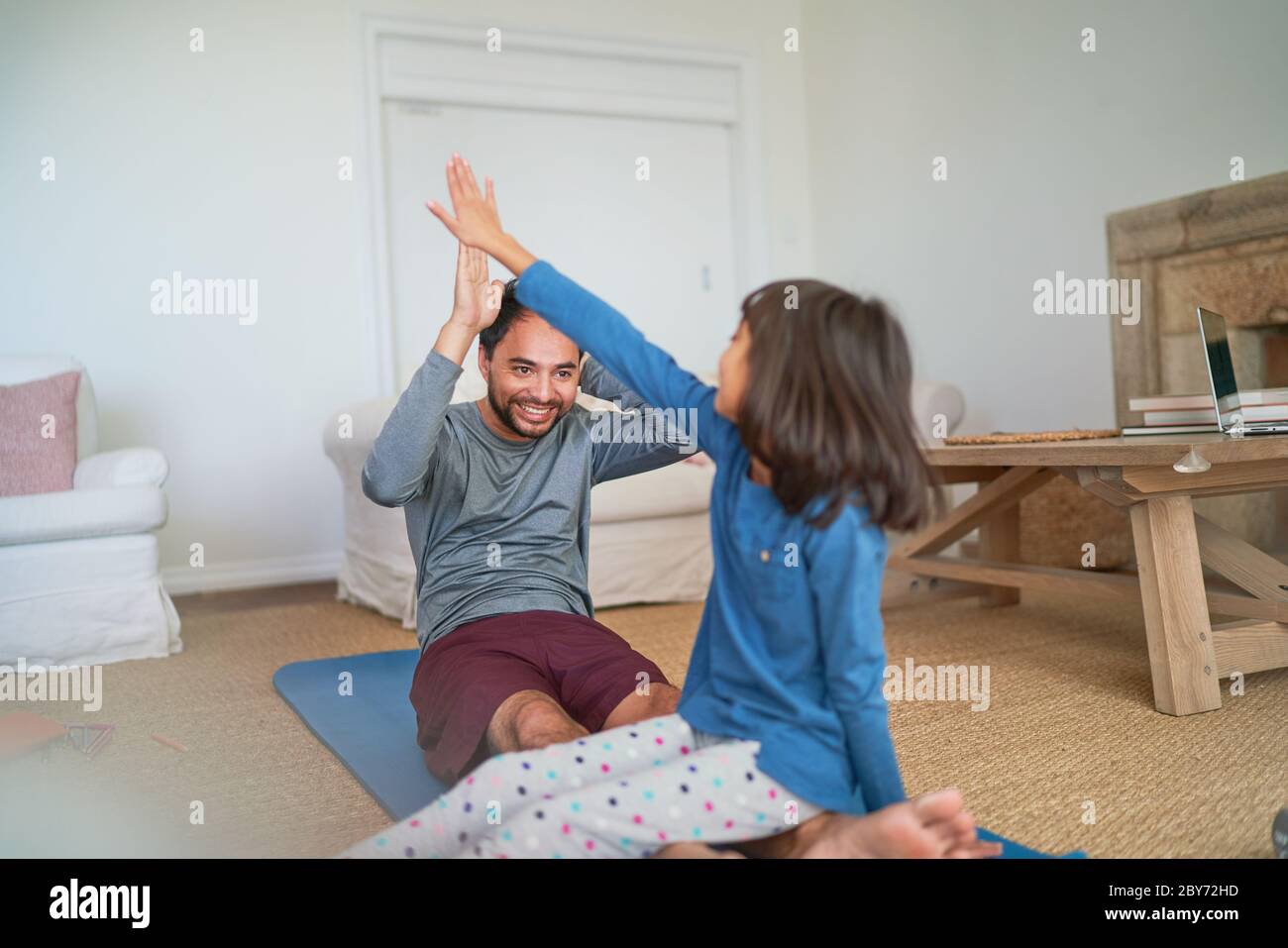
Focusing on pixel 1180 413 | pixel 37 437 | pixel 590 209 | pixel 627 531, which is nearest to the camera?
pixel 1180 413

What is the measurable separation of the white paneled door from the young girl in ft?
10.2

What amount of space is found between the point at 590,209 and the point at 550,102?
463 mm

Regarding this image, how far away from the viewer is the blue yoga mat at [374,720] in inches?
61.3

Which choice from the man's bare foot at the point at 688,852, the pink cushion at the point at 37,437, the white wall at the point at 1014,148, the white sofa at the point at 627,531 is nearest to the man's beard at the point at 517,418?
the man's bare foot at the point at 688,852

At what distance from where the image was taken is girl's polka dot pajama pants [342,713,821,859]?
1028 mm

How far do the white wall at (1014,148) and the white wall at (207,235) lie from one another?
1681 millimetres

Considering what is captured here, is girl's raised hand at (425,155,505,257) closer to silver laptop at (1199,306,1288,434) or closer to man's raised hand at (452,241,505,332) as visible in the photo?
man's raised hand at (452,241,505,332)

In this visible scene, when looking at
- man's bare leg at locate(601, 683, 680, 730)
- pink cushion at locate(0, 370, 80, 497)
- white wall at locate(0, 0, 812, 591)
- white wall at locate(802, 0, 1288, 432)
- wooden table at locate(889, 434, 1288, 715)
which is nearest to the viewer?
man's bare leg at locate(601, 683, 680, 730)

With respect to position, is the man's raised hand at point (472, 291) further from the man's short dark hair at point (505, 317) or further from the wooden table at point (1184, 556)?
the wooden table at point (1184, 556)

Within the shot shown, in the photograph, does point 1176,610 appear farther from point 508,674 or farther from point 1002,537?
point 508,674

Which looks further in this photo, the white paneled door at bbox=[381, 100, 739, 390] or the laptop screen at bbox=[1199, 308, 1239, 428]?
the white paneled door at bbox=[381, 100, 739, 390]

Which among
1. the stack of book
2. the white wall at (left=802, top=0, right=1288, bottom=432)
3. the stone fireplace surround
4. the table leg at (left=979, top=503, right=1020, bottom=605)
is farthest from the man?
the white wall at (left=802, top=0, right=1288, bottom=432)

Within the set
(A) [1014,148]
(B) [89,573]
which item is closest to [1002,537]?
(A) [1014,148]

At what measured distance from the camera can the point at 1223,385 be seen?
7.75 feet
